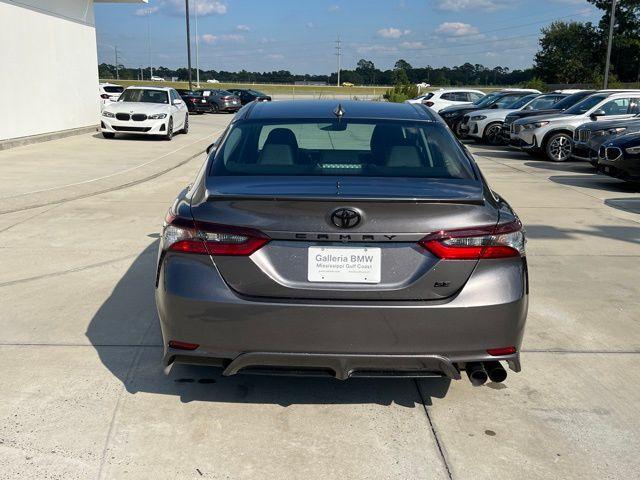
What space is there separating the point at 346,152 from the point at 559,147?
44.7 feet

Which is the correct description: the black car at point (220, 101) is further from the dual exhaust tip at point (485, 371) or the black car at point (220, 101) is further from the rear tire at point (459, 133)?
the dual exhaust tip at point (485, 371)

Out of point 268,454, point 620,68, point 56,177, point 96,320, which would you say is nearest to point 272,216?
point 268,454

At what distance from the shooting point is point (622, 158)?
11.1m

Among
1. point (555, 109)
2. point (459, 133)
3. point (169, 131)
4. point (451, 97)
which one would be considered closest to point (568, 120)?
point (555, 109)

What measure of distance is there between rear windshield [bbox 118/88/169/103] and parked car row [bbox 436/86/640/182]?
9742mm

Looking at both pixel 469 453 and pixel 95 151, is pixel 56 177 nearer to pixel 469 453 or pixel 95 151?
pixel 95 151

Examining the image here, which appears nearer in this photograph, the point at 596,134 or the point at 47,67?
the point at 596,134

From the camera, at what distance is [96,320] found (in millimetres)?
4773

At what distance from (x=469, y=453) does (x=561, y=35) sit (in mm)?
80315

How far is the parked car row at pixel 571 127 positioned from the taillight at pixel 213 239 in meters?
9.73

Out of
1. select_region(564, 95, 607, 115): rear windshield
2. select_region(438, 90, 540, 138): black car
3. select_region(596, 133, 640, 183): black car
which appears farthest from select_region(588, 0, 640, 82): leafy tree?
select_region(596, 133, 640, 183): black car

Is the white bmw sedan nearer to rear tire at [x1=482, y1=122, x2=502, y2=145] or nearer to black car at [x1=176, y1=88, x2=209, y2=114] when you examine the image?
rear tire at [x1=482, y1=122, x2=502, y2=145]

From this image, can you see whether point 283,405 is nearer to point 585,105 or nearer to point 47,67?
point 585,105

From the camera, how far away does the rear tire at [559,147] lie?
52.3 feet
